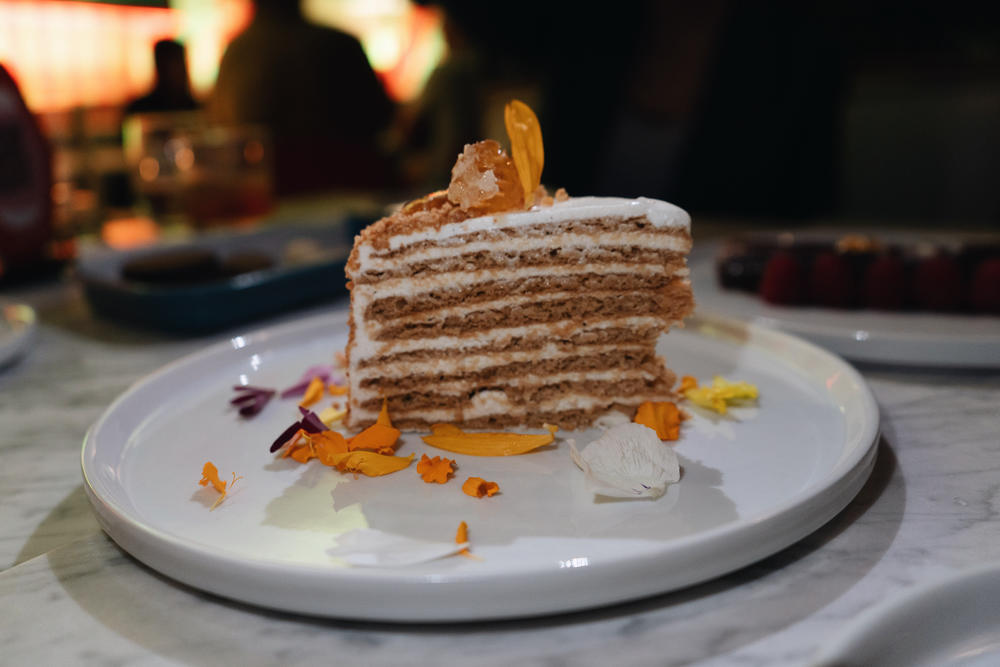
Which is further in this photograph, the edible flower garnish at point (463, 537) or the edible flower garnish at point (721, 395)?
the edible flower garnish at point (721, 395)

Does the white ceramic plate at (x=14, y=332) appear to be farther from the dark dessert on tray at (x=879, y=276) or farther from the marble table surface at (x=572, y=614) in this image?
the dark dessert on tray at (x=879, y=276)

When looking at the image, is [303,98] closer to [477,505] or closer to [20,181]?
[20,181]

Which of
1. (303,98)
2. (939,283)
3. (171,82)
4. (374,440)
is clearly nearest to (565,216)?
(374,440)

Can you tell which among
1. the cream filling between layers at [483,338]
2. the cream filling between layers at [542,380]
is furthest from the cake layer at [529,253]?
the cream filling between layers at [542,380]

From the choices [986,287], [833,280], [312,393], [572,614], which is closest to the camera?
[572,614]

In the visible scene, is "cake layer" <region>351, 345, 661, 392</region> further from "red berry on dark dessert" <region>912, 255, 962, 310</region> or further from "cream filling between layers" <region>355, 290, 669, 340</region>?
"red berry on dark dessert" <region>912, 255, 962, 310</region>
